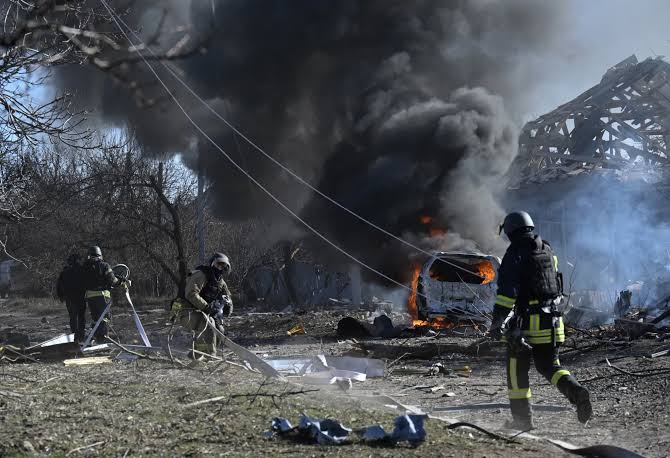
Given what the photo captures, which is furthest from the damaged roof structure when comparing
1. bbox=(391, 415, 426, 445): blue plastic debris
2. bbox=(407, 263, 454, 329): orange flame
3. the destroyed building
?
bbox=(391, 415, 426, 445): blue plastic debris

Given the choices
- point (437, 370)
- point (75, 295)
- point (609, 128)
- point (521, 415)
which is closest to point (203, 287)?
point (437, 370)

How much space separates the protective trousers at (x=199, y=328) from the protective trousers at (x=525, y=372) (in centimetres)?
415

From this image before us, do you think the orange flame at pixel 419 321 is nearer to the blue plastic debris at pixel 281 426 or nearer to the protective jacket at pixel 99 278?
the protective jacket at pixel 99 278

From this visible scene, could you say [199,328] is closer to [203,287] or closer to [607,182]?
[203,287]

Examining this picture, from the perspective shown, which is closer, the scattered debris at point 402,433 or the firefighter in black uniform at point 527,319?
the scattered debris at point 402,433

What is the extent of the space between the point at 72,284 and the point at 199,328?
3961mm

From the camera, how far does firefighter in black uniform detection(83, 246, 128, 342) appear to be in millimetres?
11414

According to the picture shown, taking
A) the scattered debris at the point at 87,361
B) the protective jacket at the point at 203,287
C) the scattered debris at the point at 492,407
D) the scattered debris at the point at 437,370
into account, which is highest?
the protective jacket at the point at 203,287

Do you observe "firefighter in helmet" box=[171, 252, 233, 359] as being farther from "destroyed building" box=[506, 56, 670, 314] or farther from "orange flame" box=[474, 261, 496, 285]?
"destroyed building" box=[506, 56, 670, 314]

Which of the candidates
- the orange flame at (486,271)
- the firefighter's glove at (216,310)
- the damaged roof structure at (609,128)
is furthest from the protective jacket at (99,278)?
the damaged roof structure at (609,128)

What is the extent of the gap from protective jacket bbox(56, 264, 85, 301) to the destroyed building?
963cm

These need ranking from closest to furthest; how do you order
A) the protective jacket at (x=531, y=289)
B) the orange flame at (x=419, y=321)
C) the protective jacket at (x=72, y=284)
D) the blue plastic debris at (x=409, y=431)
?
the blue plastic debris at (x=409, y=431) < the protective jacket at (x=531, y=289) < the protective jacket at (x=72, y=284) < the orange flame at (x=419, y=321)

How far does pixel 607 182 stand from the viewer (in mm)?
19188

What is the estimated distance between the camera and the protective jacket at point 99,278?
37.6ft
